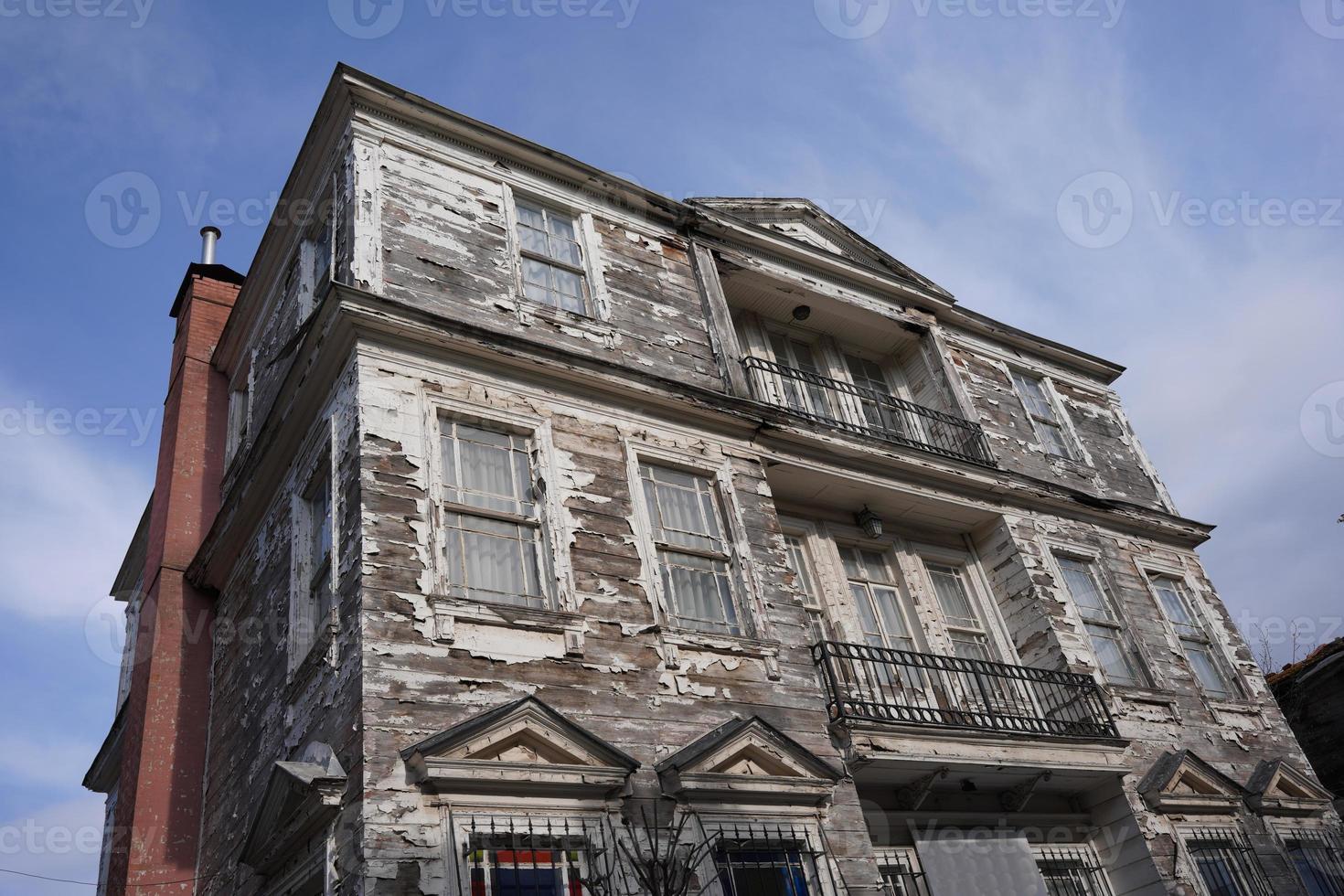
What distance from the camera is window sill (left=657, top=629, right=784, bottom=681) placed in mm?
8836

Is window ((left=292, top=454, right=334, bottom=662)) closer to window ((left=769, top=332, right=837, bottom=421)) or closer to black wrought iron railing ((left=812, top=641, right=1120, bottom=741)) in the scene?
black wrought iron railing ((left=812, top=641, right=1120, bottom=741))

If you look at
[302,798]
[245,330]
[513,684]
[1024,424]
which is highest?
→ [245,330]

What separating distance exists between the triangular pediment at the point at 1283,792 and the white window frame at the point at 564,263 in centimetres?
963

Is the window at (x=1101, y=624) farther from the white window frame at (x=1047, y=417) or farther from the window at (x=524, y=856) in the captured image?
the window at (x=524, y=856)

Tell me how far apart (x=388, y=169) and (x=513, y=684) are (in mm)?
5829

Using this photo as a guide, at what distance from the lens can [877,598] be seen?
1237 cm

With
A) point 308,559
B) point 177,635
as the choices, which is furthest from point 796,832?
point 177,635

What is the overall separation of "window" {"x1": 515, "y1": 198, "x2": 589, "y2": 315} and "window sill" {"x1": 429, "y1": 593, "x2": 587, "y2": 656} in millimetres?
3780

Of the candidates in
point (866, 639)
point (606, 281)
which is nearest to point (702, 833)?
point (866, 639)

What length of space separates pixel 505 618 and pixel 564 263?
476cm

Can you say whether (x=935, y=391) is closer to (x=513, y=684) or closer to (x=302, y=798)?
(x=513, y=684)

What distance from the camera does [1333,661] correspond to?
17.5m

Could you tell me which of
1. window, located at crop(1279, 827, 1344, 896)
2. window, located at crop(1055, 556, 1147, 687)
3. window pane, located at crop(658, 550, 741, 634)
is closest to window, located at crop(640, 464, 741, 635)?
window pane, located at crop(658, 550, 741, 634)

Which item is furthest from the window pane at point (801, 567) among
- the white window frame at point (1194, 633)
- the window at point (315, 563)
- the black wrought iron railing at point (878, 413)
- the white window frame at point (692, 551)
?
the white window frame at point (1194, 633)
